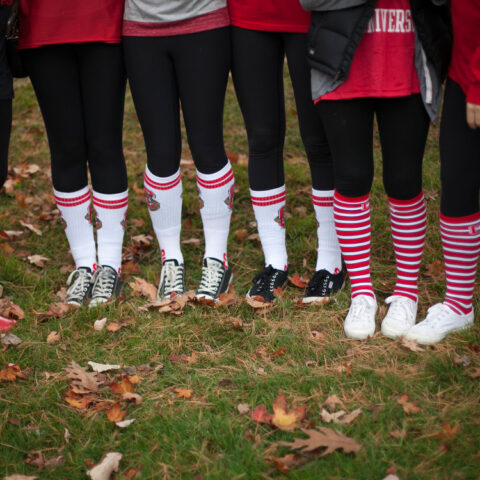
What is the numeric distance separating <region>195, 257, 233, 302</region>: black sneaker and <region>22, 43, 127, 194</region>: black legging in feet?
2.17

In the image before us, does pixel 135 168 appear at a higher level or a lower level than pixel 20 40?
lower

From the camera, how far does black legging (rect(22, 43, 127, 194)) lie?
2.99 metres

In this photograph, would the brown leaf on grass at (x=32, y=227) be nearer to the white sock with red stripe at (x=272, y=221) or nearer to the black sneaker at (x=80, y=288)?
the black sneaker at (x=80, y=288)

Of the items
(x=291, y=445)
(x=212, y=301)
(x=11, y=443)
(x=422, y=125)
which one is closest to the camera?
(x=291, y=445)

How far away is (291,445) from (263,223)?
146cm

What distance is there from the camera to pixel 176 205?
11.1 ft

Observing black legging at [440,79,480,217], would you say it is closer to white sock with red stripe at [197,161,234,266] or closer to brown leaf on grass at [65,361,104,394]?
white sock with red stripe at [197,161,234,266]

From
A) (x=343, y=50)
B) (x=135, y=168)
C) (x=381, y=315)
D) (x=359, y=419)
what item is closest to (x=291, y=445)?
(x=359, y=419)

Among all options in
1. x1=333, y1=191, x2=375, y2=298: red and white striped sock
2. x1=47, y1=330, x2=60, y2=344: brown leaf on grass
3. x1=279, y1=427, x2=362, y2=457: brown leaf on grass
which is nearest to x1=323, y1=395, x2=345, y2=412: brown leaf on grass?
x1=279, y1=427, x2=362, y2=457: brown leaf on grass

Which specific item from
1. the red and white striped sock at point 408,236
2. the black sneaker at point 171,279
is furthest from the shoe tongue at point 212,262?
the red and white striped sock at point 408,236

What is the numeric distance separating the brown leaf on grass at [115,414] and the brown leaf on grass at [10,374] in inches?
22.0

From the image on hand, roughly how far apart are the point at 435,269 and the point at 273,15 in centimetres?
169

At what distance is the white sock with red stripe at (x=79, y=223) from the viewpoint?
343cm

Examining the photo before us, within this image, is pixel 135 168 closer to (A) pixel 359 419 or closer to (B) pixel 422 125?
(B) pixel 422 125
